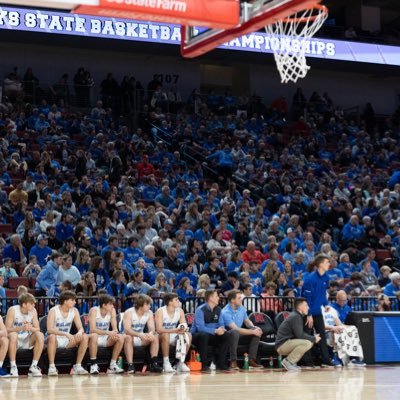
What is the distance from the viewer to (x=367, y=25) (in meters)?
35.4

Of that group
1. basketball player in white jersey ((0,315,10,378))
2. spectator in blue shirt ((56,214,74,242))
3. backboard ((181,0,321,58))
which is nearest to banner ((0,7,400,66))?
spectator in blue shirt ((56,214,74,242))

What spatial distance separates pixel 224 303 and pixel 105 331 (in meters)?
2.62

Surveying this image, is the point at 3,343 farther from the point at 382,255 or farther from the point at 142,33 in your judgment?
the point at 142,33

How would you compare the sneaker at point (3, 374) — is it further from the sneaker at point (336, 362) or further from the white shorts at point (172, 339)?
the sneaker at point (336, 362)

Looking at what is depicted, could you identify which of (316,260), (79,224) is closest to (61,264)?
(79,224)

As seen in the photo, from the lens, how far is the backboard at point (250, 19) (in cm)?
892

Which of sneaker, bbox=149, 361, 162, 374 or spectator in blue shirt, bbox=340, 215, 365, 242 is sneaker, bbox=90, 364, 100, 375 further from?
spectator in blue shirt, bbox=340, 215, 365, 242

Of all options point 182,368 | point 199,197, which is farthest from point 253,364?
point 199,197

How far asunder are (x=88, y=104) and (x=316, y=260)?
46.5 ft

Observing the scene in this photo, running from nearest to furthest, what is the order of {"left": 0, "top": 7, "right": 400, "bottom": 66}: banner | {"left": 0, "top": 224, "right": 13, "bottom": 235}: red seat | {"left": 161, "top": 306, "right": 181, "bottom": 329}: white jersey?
{"left": 161, "top": 306, "right": 181, "bottom": 329}: white jersey, {"left": 0, "top": 224, "right": 13, "bottom": 235}: red seat, {"left": 0, "top": 7, "right": 400, "bottom": 66}: banner

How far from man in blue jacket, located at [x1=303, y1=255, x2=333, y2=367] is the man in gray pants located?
0.13 m

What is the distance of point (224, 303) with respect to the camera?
1664cm

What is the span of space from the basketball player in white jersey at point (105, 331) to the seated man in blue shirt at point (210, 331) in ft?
4.70

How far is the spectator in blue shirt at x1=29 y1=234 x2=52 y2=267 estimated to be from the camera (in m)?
17.7
